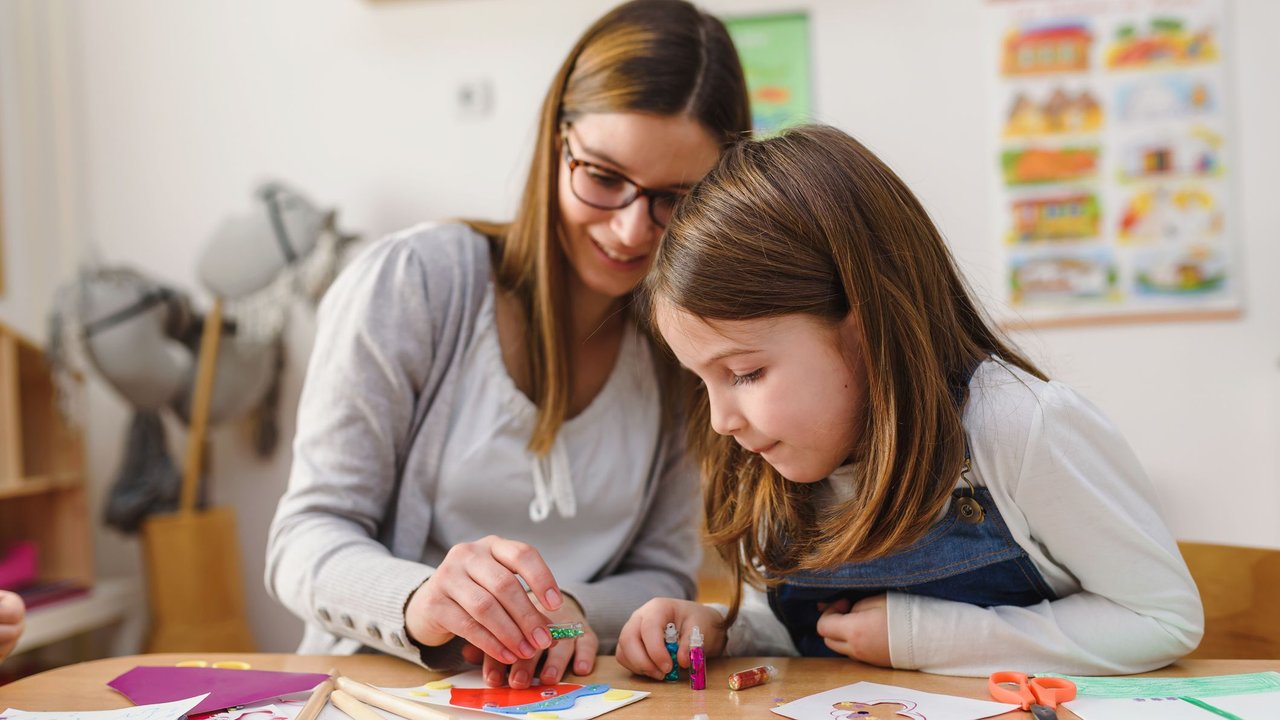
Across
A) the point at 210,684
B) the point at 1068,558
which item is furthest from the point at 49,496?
the point at 1068,558

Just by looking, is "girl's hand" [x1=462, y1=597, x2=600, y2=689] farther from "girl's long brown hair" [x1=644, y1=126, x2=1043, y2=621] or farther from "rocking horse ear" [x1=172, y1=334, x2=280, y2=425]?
"rocking horse ear" [x1=172, y1=334, x2=280, y2=425]

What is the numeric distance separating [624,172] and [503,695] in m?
0.56

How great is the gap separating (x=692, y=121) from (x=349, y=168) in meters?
1.69

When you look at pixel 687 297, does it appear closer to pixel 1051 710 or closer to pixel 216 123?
pixel 1051 710

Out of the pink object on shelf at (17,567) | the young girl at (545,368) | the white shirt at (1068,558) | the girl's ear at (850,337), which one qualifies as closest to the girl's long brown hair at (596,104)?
the young girl at (545,368)

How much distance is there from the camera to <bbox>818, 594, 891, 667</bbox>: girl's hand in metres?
0.85

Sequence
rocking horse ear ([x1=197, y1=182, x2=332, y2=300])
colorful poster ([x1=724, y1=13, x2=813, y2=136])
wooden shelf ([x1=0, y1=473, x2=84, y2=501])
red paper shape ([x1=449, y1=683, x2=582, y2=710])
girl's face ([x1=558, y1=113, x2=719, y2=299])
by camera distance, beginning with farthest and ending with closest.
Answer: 1. colorful poster ([x1=724, y1=13, x2=813, y2=136])
2. rocking horse ear ([x1=197, y1=182, x2=332, y2=300])
3. wooden shelf ([x1=0, y1=473, x2=84, y2=501])
4. girl's face ([x1=558, y1=113, x2=719, y2=299])
5. red paper shape ([x1=449, y1=683, x2=582, y2=710])

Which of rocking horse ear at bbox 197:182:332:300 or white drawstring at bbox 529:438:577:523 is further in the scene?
rocking horse ear at bbox 197:182:332:300

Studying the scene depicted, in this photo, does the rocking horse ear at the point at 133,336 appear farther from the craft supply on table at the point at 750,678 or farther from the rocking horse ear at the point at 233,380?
the craft supply on table at the point at 750,678

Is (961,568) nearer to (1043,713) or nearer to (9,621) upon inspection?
(1043,713)

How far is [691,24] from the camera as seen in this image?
3.86ft

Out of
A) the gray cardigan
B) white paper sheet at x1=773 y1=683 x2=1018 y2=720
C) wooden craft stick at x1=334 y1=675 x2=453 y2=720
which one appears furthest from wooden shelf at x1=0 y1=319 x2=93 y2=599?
white paper sheet at x1=773 y1=683 x2=1018 y2=720

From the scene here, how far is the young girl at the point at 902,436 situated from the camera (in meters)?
0.82

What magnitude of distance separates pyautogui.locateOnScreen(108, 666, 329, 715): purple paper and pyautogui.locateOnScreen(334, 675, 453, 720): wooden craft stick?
4cm
